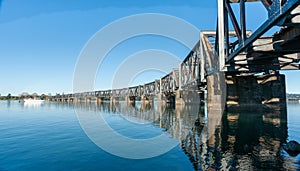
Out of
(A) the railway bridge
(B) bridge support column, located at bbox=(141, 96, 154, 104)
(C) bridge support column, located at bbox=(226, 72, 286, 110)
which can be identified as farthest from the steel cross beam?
(B) bridge support column, located at bbox=(141, 96, 154, 104)

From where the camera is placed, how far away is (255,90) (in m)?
33.4

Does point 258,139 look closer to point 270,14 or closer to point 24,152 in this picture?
point 270,14

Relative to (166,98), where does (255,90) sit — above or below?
above

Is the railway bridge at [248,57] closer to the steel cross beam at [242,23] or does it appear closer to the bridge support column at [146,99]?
the steel cross beam at [242,23]

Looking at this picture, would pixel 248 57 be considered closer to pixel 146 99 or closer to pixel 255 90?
pixel 255 90

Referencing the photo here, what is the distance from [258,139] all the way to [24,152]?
1743 cm

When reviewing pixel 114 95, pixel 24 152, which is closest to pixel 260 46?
pixel 24 152

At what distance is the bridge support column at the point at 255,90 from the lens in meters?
32.6

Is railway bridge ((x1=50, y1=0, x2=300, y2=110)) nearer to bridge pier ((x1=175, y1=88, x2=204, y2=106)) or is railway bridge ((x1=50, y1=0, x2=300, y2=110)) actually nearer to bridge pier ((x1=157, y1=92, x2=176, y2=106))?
bridge pier ((x1=175, y1=88, x2=204, y2=106))

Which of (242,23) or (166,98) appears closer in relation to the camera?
(242,23)

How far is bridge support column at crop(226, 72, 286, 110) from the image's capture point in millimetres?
32625

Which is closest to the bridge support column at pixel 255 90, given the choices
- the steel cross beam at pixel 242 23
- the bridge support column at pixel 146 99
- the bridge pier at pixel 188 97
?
the steel cross beam at pixel 242 23

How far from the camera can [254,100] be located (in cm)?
3334

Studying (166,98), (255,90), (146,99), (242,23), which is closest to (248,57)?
(242,23)
